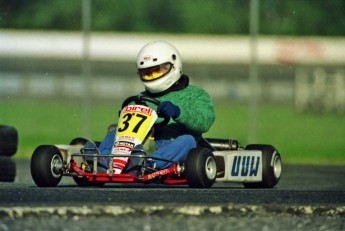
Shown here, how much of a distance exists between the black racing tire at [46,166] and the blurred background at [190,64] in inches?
496

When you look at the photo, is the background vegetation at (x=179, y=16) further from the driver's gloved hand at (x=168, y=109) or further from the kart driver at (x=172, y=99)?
the driver's gloved hand at (x=168, y=109)

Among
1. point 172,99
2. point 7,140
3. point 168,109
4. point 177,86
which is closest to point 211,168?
point 168,109

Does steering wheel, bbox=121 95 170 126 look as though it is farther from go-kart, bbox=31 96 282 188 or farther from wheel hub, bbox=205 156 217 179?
wheel hub, bbox=205 156 217 179

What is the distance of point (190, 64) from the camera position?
25.9 metres

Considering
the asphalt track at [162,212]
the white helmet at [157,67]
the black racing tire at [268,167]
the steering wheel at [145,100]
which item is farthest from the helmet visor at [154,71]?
the asphalt track at [162,212]

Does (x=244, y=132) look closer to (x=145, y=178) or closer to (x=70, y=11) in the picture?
(x=70, y=11)

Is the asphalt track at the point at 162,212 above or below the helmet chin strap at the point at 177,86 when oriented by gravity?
below

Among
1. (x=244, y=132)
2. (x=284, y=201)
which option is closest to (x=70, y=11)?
(x=244, y=132)

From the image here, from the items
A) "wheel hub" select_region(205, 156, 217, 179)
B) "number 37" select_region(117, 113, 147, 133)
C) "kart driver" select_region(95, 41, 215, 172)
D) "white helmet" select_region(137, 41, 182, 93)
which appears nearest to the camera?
"wheel hub" select_region(205, 156, 217, 179)

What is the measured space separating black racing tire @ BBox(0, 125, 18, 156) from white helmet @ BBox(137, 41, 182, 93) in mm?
1645

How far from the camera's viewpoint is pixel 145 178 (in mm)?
7281

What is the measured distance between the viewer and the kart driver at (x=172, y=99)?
790 cm

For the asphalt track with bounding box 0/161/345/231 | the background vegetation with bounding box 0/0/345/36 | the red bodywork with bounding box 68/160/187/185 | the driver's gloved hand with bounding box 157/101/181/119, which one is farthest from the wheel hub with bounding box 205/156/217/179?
the background vegetation with bounding box 0/0/345/36

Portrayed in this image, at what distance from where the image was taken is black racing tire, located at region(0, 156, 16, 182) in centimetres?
928
